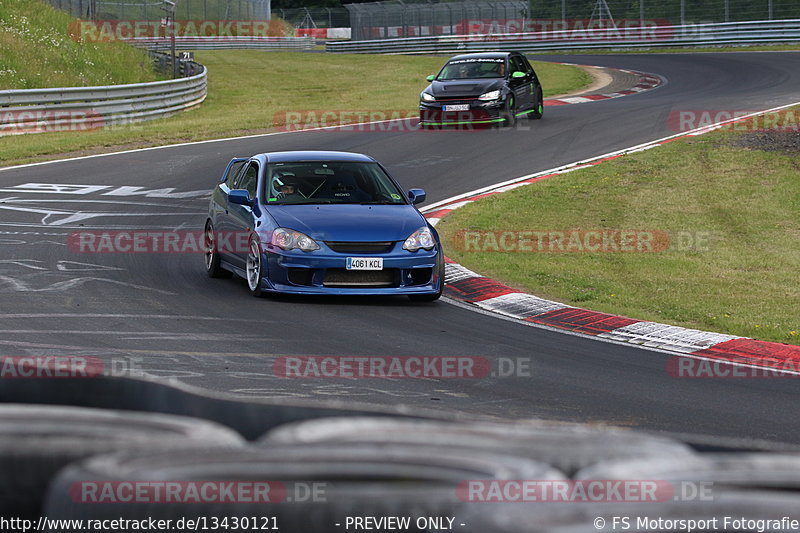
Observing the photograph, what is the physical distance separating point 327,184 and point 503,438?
370 inches

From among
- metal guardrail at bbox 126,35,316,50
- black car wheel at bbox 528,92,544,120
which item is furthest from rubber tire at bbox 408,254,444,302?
metal guardrail at bbox 126,35,316,50

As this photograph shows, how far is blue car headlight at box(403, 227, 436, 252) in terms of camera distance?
1117 centimetres

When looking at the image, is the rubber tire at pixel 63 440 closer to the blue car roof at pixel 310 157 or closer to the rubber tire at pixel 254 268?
the rubber tire at pixel 254 268

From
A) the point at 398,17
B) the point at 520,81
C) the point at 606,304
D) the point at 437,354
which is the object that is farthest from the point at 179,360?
the point at 398,17

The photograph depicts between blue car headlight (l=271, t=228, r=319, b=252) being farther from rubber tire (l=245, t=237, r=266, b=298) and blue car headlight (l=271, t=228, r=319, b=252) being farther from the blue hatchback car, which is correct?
rubber tire (l=245, t=237, r=266, b=298)

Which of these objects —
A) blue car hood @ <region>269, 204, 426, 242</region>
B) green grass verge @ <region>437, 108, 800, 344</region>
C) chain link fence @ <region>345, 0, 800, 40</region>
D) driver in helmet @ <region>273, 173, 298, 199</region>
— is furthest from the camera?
chain link fence @ <region>345, 0, 800, 40</region>

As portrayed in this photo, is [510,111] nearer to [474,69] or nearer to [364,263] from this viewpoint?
[474,69]

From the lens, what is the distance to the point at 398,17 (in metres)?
61.1

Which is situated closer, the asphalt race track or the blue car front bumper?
the asphalt race track

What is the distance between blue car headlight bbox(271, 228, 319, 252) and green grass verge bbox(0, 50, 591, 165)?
12.1 meters

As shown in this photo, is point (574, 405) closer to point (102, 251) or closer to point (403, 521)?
point (403, 521)

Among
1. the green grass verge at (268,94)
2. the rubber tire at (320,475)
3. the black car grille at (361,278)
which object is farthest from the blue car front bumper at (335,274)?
the green grass verge at (268,94)

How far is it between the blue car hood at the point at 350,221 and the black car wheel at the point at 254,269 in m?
0.35

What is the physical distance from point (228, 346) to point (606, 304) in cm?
415
